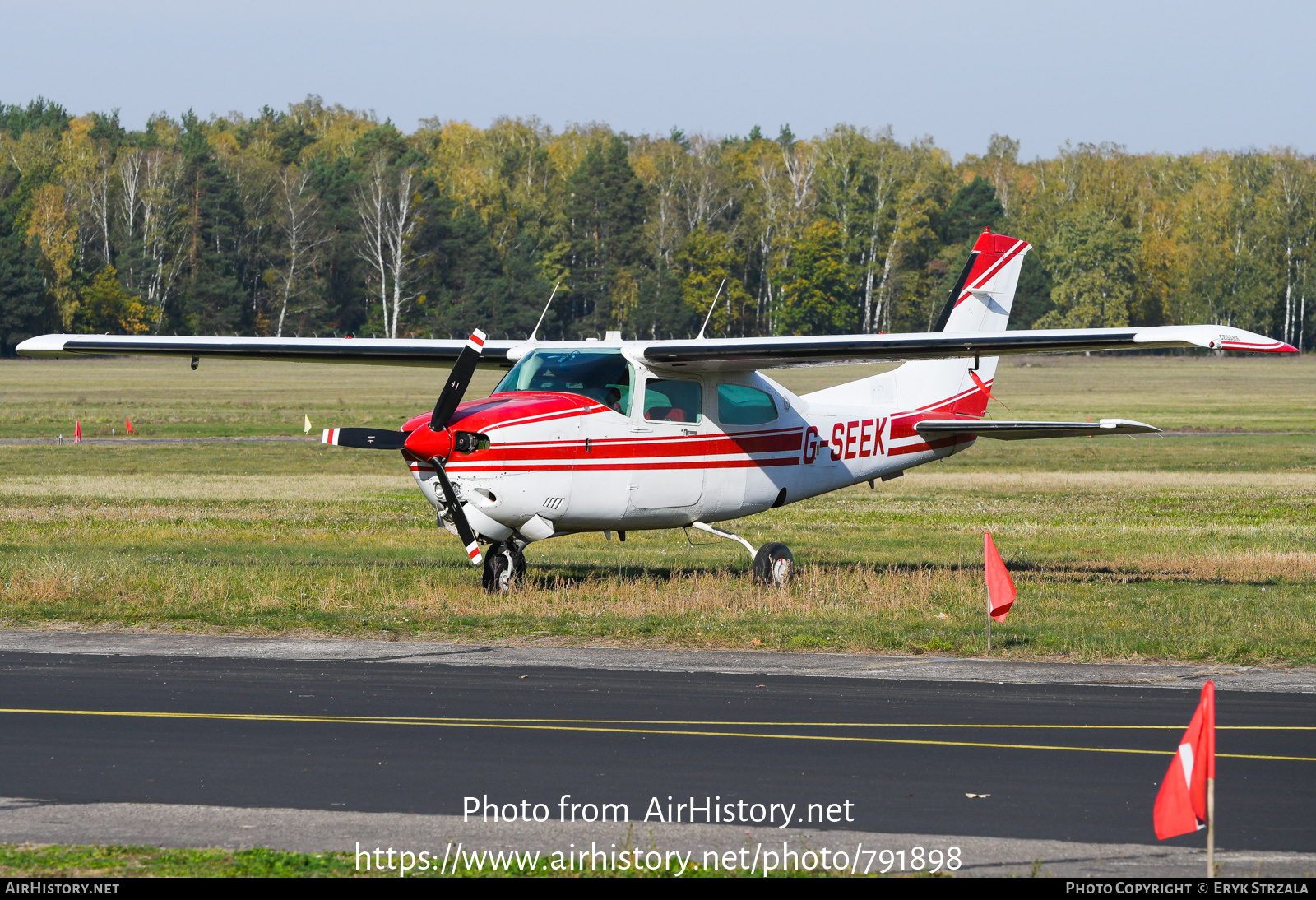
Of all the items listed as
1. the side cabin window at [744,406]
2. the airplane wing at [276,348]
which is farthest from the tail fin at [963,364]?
the airplane wing at [276,348]

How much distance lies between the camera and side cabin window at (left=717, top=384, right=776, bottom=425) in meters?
18.7

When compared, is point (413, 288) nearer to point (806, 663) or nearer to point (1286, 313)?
point (1286, 313)

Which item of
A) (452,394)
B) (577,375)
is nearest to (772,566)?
(577,375)

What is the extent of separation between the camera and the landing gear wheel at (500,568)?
57.6 ft

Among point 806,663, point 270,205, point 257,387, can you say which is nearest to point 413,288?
point 270,205

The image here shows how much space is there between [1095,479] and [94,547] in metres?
23.7

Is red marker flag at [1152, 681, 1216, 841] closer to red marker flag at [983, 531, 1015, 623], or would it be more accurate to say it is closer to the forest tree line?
red marker flag at [983, 531, 1015, 623]

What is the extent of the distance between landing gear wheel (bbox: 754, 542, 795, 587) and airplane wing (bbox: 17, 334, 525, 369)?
4.08m

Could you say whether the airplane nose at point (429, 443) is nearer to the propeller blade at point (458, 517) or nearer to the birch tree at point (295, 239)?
the propeller blade at point (458, 517)

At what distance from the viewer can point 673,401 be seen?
18062mm

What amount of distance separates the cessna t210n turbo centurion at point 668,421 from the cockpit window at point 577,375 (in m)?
0.02

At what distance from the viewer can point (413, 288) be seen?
120812 millimetres

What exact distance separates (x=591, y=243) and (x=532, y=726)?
115638 millimetres

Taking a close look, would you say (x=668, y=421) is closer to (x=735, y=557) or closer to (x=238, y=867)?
(x=735, y=557)
